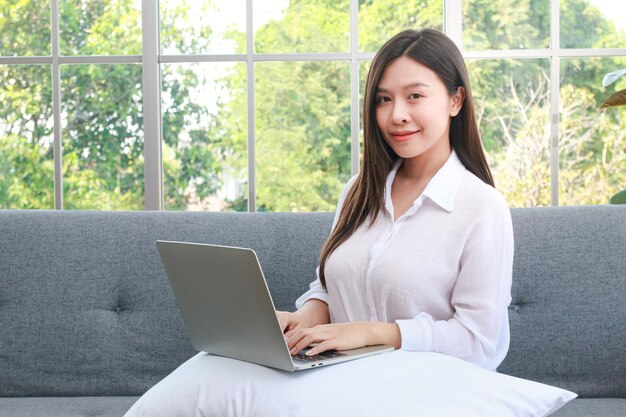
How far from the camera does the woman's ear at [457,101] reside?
1785 millimetres

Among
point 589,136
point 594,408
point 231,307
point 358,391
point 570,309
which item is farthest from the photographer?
point 589,136

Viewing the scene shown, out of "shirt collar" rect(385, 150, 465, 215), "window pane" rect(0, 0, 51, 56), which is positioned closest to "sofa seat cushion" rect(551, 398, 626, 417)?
"shirt collar" rect(385, 150, 465, 215)

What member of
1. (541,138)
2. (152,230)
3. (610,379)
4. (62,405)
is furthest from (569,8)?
(62,405)

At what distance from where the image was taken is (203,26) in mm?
3705

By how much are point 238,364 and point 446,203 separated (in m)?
0.57

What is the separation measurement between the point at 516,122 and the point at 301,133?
0.96m

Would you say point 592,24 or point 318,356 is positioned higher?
point 592,24

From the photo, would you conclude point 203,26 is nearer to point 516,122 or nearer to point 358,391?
point 516,122

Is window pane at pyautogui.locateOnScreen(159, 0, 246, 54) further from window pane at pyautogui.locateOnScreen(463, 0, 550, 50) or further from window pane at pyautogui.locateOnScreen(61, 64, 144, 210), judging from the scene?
window pane at pyautogui.locateOnScreen(463, 0, 550, 50)

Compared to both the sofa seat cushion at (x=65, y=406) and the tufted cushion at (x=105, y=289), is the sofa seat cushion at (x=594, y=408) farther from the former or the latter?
the sofa seat cushion at (x=65, y=406)

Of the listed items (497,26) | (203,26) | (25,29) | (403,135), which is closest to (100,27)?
(25,29)

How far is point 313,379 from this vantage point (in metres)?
1.35

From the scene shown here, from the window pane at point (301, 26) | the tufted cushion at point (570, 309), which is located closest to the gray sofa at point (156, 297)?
the tufted cushion at point (570, 309)

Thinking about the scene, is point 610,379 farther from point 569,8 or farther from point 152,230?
point 569,8
